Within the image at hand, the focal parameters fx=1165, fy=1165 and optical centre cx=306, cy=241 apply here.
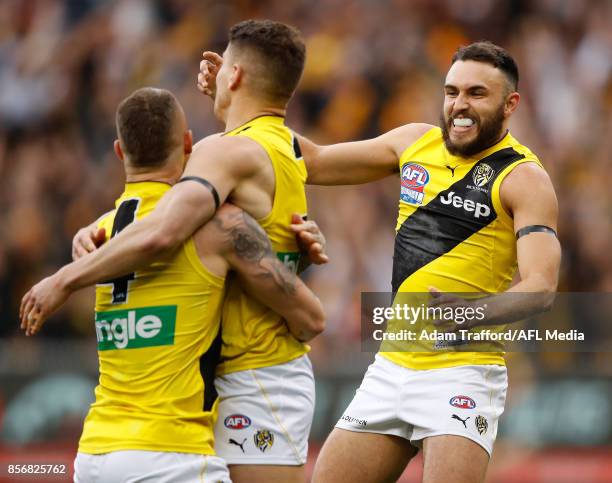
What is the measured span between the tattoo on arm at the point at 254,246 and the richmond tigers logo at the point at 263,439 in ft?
2.10

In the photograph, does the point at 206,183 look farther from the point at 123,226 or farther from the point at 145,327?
the point at 145,327

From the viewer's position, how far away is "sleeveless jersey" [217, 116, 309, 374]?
5238 mm

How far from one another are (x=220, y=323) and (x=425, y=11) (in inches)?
414

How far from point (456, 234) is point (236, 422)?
1628mm

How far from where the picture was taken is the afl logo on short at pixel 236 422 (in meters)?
5.21

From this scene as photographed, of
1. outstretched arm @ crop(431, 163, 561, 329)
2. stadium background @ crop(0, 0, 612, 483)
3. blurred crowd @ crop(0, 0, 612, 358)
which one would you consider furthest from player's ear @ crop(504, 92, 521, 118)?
blurred crowd @ crop(0, 0, 612, 358)

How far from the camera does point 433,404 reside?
5.84 meters

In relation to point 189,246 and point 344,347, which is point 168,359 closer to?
point 189,246

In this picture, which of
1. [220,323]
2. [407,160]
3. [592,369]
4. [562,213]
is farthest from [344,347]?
[220,323]

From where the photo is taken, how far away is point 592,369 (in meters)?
10.3

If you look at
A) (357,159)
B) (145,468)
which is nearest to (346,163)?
(357,159)

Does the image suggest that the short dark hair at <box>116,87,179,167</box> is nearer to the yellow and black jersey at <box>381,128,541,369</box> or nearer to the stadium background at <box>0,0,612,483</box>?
the yellow and black jersey at <box>381,128,541,369</box>

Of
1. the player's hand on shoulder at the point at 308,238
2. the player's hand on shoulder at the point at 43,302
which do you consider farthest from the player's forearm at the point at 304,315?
the player's hand on shoulder at the point at 43,302

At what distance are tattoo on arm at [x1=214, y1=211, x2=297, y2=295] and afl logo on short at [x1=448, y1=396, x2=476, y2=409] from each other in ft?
3.84
